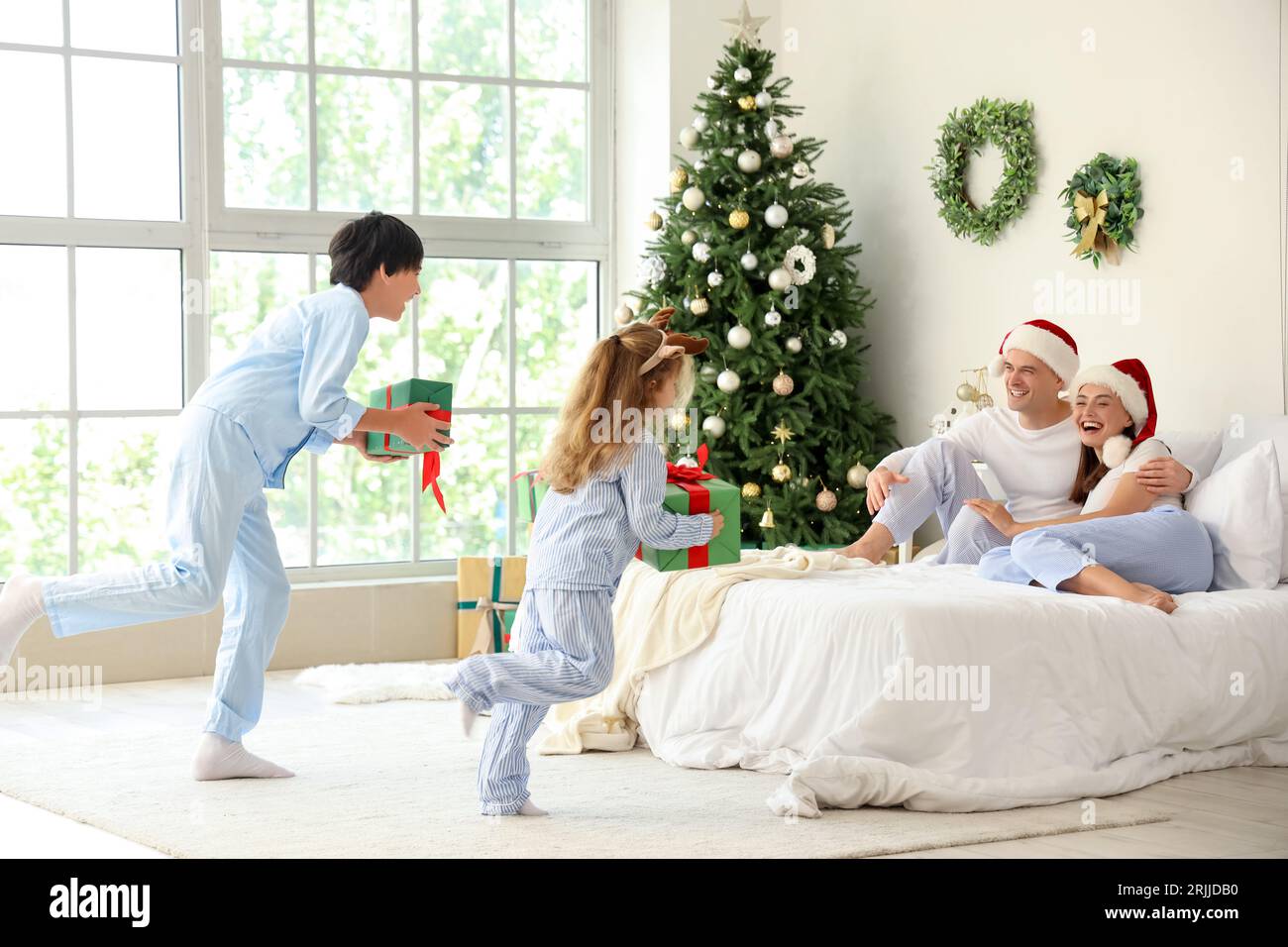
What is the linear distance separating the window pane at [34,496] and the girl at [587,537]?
2.98m

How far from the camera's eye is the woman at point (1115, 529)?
156 inches

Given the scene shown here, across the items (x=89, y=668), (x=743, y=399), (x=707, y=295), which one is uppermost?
(x=707, y=295)

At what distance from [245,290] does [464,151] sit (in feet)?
3.57

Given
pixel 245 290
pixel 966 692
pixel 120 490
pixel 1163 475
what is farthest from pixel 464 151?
pixel 966 692

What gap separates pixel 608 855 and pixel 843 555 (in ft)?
5.23

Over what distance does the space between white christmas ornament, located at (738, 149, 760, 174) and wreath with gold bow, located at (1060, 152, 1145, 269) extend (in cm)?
118

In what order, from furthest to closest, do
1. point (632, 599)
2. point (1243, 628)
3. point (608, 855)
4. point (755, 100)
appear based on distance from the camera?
point (755, 100)
point (632, 599)
point (1243, 628)
point (608, 855)

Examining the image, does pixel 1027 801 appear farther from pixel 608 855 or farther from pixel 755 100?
pixel 755 100

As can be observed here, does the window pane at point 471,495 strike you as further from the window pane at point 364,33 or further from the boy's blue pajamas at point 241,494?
the boy's blue pajamas at point 241,494

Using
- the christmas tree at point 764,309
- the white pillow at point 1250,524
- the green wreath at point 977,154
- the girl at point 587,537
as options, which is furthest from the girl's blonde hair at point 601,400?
the green wreath at point 977,154

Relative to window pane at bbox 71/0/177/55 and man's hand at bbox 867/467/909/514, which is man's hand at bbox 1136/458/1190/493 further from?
window pane at bbox 71/0/177/55

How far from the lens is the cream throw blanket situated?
4.07m

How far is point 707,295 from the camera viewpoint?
19.9 ft

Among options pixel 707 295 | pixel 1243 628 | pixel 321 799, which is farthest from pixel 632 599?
pixel 707 295
